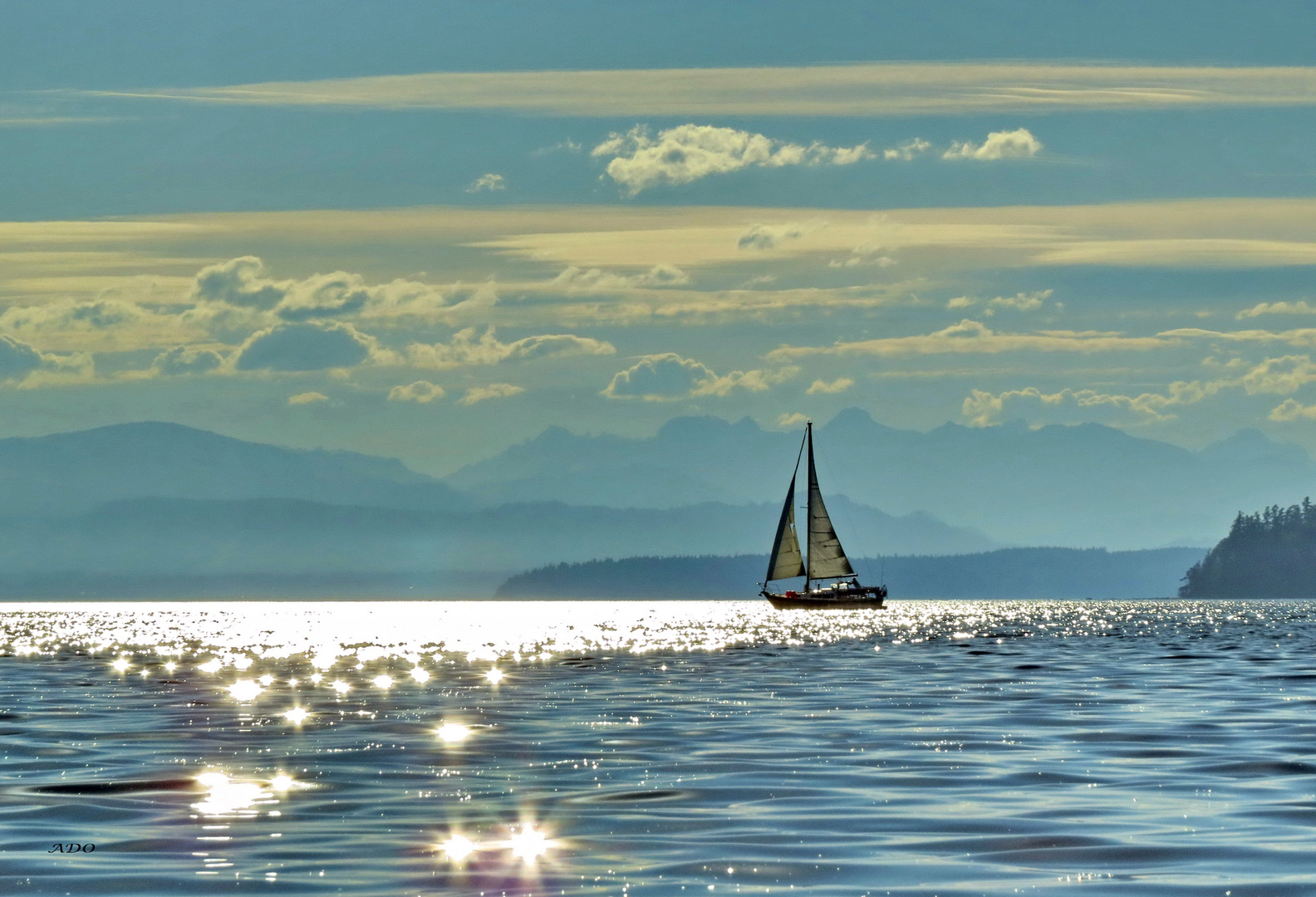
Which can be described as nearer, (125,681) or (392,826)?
(392,826)

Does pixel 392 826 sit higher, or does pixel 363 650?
pixel 363 650

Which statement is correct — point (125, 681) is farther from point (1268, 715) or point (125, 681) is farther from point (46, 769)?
point (1268, 715)

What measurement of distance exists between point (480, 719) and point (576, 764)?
461 inches

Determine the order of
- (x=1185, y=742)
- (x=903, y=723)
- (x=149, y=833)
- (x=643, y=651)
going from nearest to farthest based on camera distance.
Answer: (x=149, y=833)
(x=1185, y=742)
(x=903, y=723)
(x=643, y=651)

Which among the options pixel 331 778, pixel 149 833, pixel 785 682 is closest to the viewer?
pixel 149 833

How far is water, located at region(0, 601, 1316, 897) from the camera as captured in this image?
22.2 meters

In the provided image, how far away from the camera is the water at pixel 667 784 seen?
22.2 metres

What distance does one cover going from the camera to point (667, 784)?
31.2m

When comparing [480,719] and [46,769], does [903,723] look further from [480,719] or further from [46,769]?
[46,769]

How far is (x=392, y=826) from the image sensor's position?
26344mm

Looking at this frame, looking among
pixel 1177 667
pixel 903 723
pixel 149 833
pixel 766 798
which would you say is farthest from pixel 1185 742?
pixel 1177 667

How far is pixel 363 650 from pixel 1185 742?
72.7 m

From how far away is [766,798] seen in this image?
2912cm

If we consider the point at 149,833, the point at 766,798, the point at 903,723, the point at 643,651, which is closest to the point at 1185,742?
the point at 903,723
